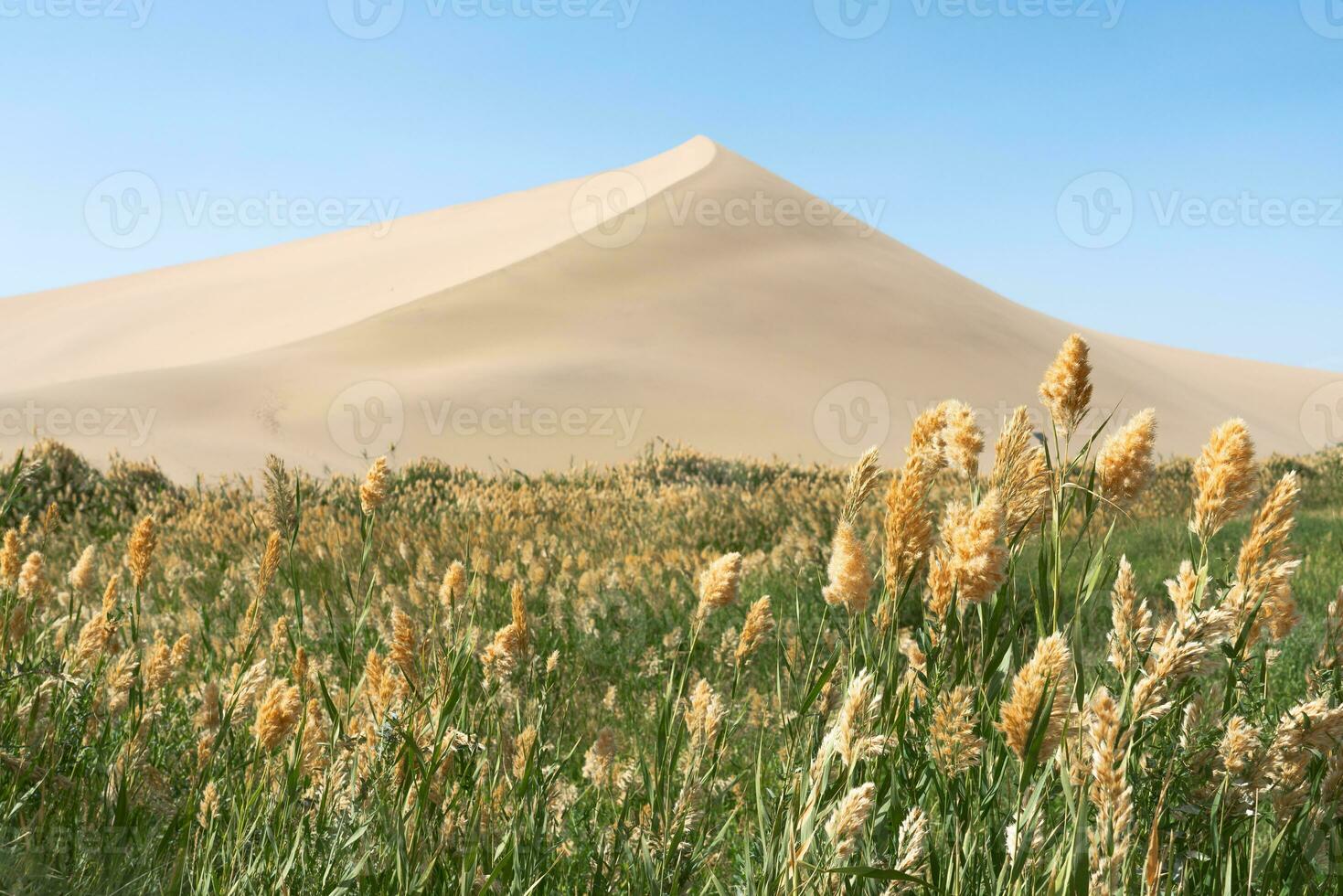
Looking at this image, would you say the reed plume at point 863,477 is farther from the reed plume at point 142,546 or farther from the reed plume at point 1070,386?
the reed plume at point 142,546

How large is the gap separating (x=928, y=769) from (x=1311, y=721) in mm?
570

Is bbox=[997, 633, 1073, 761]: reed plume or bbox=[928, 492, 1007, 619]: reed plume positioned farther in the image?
bbox=[928, 492, 1007, 619]: reed plume

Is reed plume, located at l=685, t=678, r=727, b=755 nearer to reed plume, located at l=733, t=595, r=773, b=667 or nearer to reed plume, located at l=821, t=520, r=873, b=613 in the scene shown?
reed plume, located at l=733, t=595, r=773, b=667

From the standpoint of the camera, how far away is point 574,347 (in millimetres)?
41812

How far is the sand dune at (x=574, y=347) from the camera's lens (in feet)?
103

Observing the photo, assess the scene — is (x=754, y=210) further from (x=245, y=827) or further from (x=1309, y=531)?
(x=245, y=827)

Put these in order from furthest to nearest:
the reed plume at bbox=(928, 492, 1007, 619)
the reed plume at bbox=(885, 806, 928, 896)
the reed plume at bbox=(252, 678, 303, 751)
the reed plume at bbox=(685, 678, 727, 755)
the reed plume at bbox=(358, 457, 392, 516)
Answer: the reed plume at bbox=(358, 457, 392, 516) → the reed plume at bbox=(685, 678, 727, 755) → the reed plume at bbox=(252, 678, 303, 751) → the reed plume at bbox=(928, 492, 1007, 619) → the reed plume at bbox=(885, 806, 928, 896)

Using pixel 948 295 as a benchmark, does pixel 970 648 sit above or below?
below

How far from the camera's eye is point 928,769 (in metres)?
1.62

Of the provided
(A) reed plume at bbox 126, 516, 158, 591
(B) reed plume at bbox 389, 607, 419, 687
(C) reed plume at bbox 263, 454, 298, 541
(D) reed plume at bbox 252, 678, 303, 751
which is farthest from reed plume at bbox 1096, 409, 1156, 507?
(A) reed plume at bbox 126, 516, 158, 591

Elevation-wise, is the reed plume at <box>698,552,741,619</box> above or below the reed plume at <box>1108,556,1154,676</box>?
below

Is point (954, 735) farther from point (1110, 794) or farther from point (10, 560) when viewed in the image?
point (10, 560)

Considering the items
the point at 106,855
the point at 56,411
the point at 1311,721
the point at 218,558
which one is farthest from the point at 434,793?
the point at 56,411

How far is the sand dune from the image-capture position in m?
31.5
